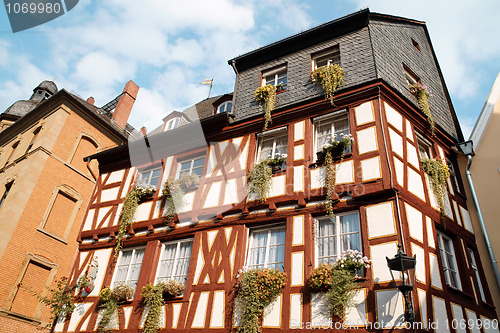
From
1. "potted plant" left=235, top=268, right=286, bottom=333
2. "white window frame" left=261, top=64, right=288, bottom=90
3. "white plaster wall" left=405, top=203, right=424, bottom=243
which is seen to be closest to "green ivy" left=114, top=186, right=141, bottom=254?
"potted plant" left=235, top=268, right=286, bottom=333

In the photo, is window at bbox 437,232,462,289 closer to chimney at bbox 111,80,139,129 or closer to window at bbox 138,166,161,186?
window at bbox 138,166,161,186

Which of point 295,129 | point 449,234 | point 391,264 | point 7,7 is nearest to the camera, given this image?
point 391,264

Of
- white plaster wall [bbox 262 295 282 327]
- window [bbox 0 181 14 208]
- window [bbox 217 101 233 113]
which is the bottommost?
white plaster wall [bbox 262 295 282 327]

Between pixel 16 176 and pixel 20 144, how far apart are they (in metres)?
3.38

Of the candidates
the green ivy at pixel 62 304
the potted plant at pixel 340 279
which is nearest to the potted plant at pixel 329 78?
the potted plant at pixel 340 279

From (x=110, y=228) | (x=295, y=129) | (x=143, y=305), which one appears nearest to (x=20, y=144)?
(x=110, y=228)

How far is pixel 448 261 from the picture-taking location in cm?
922

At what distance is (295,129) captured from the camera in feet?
35.3

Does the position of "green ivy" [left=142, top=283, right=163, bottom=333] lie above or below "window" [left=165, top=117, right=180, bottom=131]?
below

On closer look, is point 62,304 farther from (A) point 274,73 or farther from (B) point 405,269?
(B) point 405,269

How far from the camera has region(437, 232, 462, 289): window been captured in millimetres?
8883

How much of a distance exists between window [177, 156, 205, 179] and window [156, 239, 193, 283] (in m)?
2.21

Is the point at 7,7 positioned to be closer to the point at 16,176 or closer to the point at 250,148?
the point at 250,148

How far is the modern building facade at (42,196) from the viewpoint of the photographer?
14227 millimetres
